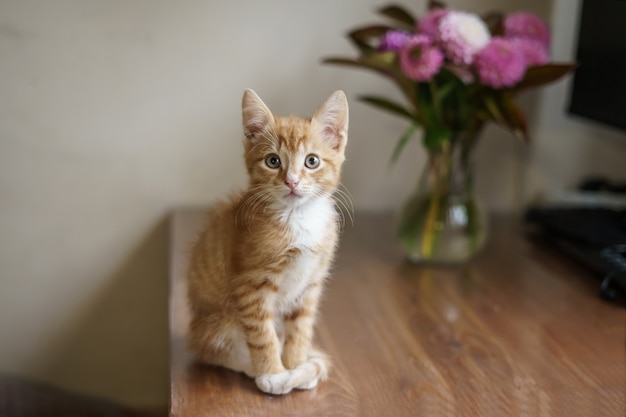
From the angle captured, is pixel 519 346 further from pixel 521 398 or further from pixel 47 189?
pixel 47 189

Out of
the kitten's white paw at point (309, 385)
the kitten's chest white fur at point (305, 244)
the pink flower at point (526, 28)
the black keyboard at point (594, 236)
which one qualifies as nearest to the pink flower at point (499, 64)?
the pink flower at point (526, 28)

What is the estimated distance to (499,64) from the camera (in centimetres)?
129

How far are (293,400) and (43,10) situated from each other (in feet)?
3.35

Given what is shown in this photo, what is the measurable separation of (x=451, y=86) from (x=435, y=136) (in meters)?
0.11

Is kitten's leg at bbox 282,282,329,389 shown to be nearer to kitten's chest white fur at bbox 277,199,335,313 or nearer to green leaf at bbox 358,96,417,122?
kitten's chest white fur at bbox 277,199,335,313

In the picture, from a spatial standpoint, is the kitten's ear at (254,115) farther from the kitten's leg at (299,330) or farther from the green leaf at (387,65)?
the green leaf at (387,65)

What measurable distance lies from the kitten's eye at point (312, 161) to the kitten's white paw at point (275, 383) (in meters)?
0.28

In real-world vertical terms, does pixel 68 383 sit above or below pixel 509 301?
below

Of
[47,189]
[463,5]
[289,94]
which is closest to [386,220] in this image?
[289,94]

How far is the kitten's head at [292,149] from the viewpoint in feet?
3.05

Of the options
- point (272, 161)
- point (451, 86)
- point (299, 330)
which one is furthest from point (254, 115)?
point (451, 86)

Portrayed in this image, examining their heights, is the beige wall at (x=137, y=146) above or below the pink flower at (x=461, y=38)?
below

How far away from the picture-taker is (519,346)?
117 centimetres

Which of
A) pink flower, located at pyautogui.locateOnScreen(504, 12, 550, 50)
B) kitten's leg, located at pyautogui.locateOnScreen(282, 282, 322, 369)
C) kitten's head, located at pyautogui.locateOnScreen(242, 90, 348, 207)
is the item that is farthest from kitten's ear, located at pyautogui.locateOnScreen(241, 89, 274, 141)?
pink flower, located at pyautogui.locateOnScreen(504, 12, 550, 50)
